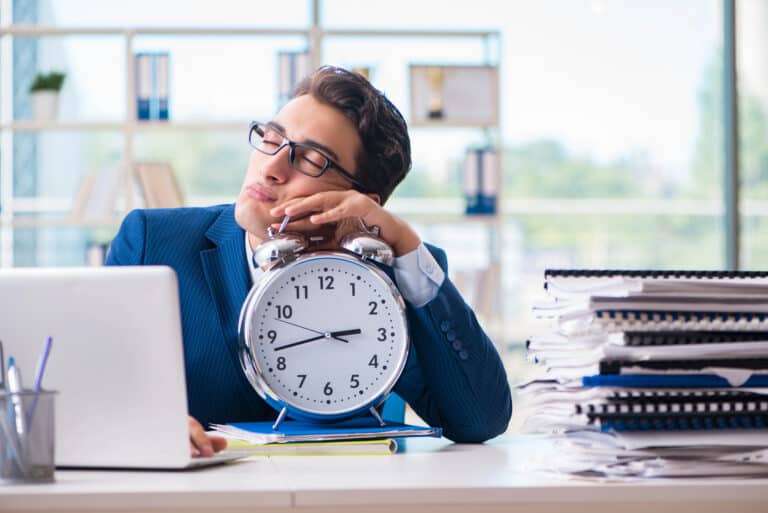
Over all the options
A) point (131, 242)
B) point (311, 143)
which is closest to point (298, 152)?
point (311, 143)

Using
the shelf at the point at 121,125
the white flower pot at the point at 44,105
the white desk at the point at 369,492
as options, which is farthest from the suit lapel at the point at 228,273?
the white flower pot at the point at 44,105

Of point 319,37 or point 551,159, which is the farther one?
point 551,159

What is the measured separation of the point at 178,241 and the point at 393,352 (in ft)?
1.72

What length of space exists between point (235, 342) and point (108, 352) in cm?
58

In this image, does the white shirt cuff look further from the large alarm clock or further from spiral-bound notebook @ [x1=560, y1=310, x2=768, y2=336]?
spiral-bound notebook @ [x1=560, y1=310, x2=768, y2=336]

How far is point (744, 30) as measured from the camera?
5.57 metres

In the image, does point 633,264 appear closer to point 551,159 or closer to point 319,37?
point 551,159

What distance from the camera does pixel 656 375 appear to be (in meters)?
1.33

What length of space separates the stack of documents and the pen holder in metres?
0.59

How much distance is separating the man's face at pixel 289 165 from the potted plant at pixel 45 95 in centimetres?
326

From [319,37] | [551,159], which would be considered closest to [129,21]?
[319,37]

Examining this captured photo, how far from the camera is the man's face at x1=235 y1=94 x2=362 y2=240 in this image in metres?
1.85

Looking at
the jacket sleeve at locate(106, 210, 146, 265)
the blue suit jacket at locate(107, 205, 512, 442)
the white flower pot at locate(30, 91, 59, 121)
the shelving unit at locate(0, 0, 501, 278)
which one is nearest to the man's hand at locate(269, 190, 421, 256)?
the blue suit jacket at locate(107, 205, 512, 442)

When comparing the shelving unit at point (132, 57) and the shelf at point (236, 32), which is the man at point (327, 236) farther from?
the shelf at point (236, 32)
